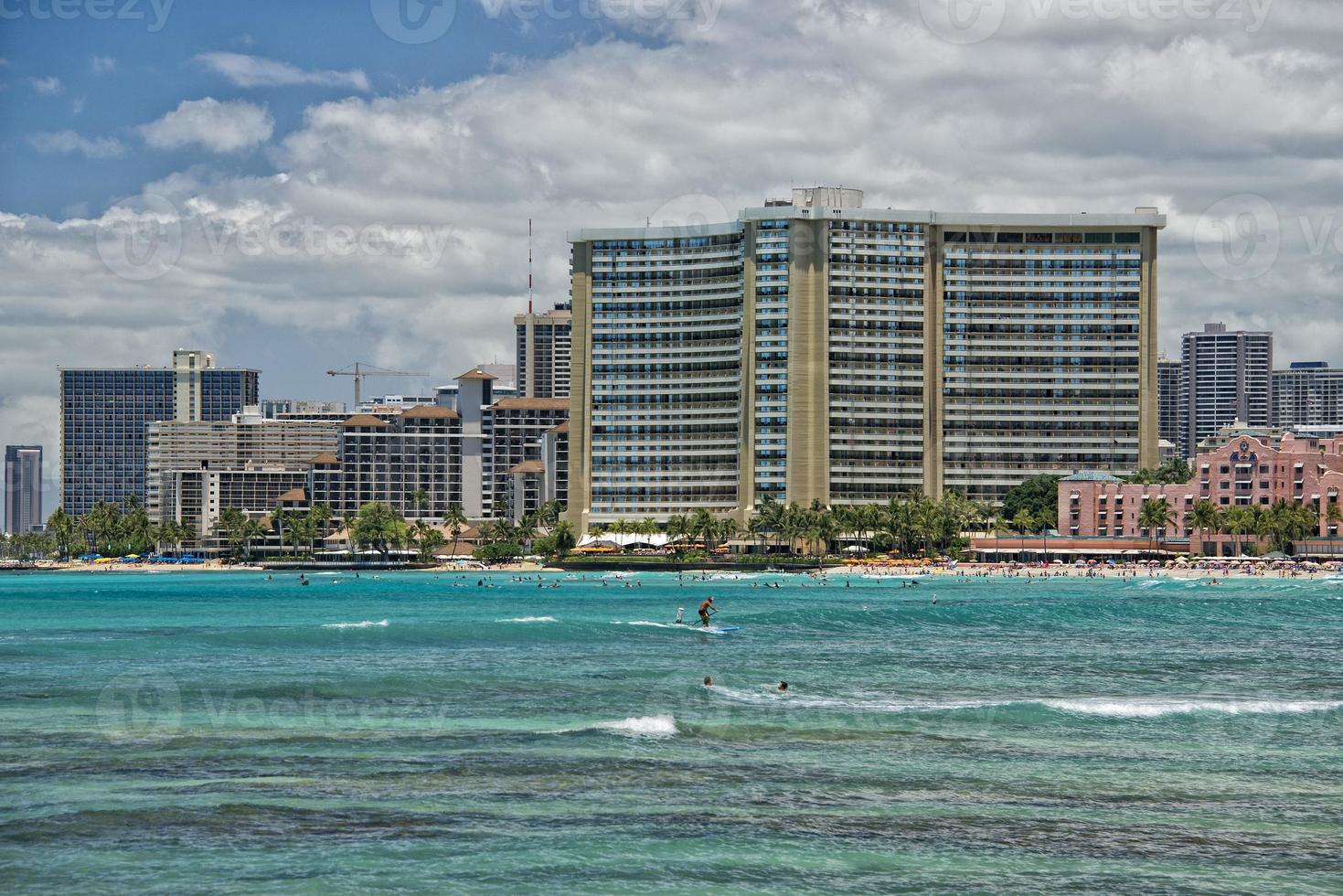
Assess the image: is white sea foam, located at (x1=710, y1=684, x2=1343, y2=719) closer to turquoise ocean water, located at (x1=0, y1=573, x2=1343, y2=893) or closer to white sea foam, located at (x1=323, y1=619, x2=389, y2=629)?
turquoise ocean water, located at (x1=0, y1=573, x2=1343, y2=893)

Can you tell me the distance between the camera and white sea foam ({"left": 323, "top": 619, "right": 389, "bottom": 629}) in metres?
109

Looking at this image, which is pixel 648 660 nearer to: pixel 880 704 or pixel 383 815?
pixel 880 704

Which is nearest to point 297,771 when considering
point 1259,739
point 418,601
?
point 1259,739

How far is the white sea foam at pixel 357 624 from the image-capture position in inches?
4296

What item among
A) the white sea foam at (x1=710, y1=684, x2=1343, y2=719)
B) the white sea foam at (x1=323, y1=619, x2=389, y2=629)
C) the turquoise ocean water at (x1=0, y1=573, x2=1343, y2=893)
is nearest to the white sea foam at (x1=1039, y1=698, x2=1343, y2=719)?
the white sea foam at (x1=710, y1=684, x2=1343, y2=719)

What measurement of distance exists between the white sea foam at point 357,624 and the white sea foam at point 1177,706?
192 ft

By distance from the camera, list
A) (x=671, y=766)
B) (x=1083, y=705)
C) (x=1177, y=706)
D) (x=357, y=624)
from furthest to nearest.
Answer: (x=357, y=624) < (x=1083, y=705) < (x=1177, y=706) < (x=671, y=766)

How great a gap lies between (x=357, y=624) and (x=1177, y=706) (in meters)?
66.4

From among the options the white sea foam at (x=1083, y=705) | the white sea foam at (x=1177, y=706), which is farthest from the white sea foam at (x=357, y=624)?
the white sea foam at (x=1177, y=706)

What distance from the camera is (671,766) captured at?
4847 cm

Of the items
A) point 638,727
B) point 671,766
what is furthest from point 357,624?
point 671,766

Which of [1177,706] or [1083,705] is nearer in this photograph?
[1177,706]

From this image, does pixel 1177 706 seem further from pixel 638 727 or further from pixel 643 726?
pixel 638 727

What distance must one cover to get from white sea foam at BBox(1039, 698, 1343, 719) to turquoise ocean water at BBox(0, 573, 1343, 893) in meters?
0.22
